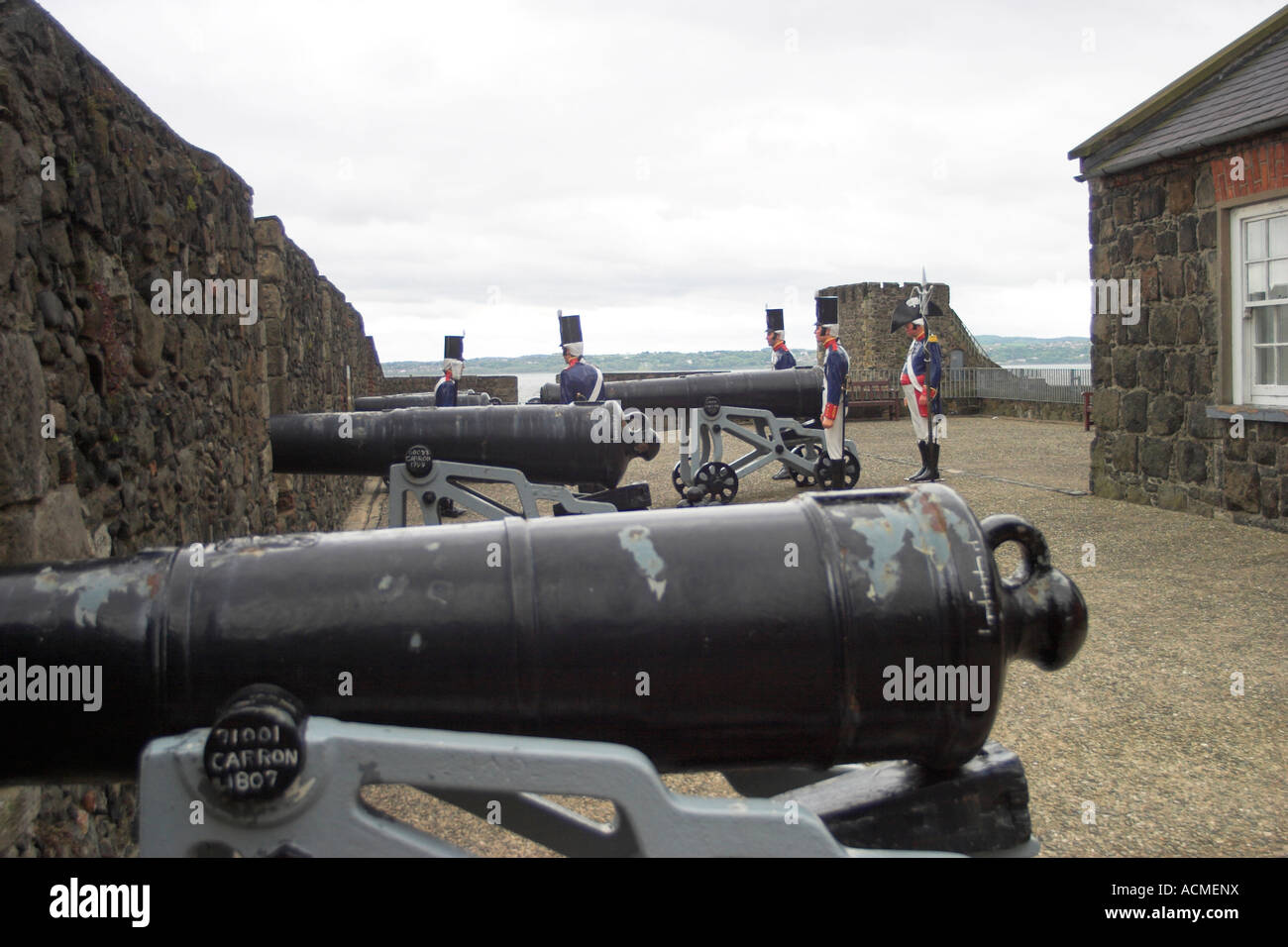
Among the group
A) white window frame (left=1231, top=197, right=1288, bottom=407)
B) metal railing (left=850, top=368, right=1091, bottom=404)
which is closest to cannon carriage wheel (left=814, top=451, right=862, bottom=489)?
white window frame (left=1231, top=197, right=1288, bottom=407)

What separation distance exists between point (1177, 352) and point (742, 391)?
4299 millimetres

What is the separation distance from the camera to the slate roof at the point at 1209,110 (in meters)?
8.06

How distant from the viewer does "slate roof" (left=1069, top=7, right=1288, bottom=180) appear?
8.06m

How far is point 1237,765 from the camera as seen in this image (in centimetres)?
379

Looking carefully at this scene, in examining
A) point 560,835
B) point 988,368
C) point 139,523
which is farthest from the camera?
point 988,368

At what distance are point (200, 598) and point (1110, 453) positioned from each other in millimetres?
9834

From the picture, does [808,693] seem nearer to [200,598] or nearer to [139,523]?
[200,598]

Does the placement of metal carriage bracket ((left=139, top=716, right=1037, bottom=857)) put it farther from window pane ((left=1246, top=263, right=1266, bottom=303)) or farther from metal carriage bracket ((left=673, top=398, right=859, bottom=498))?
metal carriage bracket ((left=673, top=398, right=859, bottom=498))

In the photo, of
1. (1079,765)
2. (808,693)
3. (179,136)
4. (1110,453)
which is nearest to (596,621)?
(808,693)

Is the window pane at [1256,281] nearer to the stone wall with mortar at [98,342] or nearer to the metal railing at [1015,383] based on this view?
the stone wall with mortar at [98,342]

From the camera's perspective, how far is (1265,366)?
8.38 meters

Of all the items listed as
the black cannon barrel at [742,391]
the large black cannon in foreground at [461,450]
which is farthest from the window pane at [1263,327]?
the large black cannon in foreground at [461,450]

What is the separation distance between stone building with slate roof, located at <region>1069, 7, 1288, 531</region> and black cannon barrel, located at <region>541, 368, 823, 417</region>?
9.65 feet
